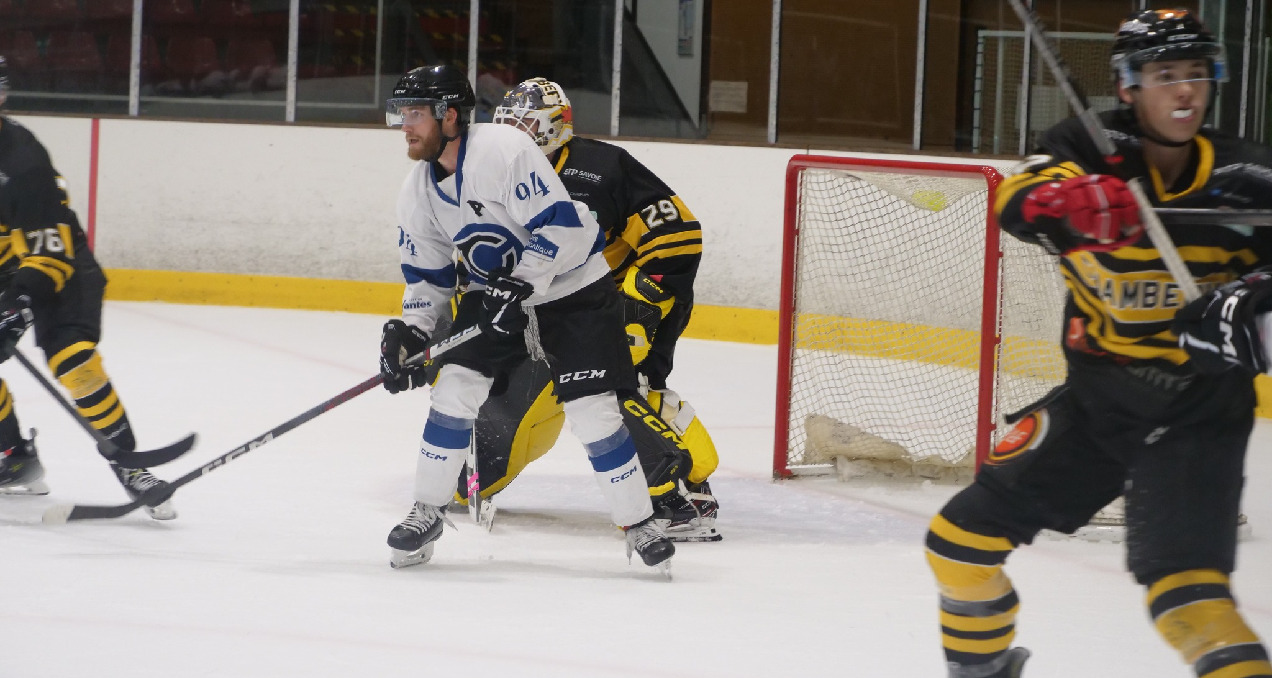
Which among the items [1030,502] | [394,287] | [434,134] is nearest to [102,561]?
[434,134]

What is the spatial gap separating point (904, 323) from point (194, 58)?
14.1 ft

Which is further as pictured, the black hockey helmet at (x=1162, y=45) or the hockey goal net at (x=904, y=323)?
the hockey goal net at (x=904, y=323)

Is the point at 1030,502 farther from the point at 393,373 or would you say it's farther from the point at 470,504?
the point at 470,504

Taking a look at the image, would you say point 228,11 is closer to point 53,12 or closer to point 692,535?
point 53,12

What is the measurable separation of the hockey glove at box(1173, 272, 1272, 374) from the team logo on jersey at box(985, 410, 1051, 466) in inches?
8.9

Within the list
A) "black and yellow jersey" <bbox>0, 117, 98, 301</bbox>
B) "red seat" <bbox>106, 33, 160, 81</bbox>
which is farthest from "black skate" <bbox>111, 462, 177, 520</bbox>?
"red seat" <bbox>106, 33, 160, 81</bbox>

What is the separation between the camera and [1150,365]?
1.81 metres

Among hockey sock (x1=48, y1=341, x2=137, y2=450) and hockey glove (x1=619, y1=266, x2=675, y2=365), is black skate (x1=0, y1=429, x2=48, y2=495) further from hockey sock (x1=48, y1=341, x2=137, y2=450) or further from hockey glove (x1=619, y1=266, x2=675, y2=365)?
hockey glove (x1=619, y1=266, x2=675, y2=365)

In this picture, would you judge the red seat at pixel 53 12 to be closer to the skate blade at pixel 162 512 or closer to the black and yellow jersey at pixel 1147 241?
the skate blade at pixel 162 512

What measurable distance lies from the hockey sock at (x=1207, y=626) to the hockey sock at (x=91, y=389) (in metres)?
2.39

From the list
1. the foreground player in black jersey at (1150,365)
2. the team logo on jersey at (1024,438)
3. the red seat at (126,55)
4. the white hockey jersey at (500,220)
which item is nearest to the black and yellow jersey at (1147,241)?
the foreground player in black jersey at (1150,365)

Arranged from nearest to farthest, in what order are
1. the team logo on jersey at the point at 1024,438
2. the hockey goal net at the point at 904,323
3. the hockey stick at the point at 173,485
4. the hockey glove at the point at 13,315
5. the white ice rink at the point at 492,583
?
the team logo on jersey at the point at 1024,438 → the white ice rink at the point at 492,583 → the hockey stick at the point at 173,485 → the hockey glove at the point at 13,315 → the hockey goal net at the point at 904,323

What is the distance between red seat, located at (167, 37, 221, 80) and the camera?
7598 millimetres

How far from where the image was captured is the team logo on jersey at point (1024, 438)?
1.89 metres
